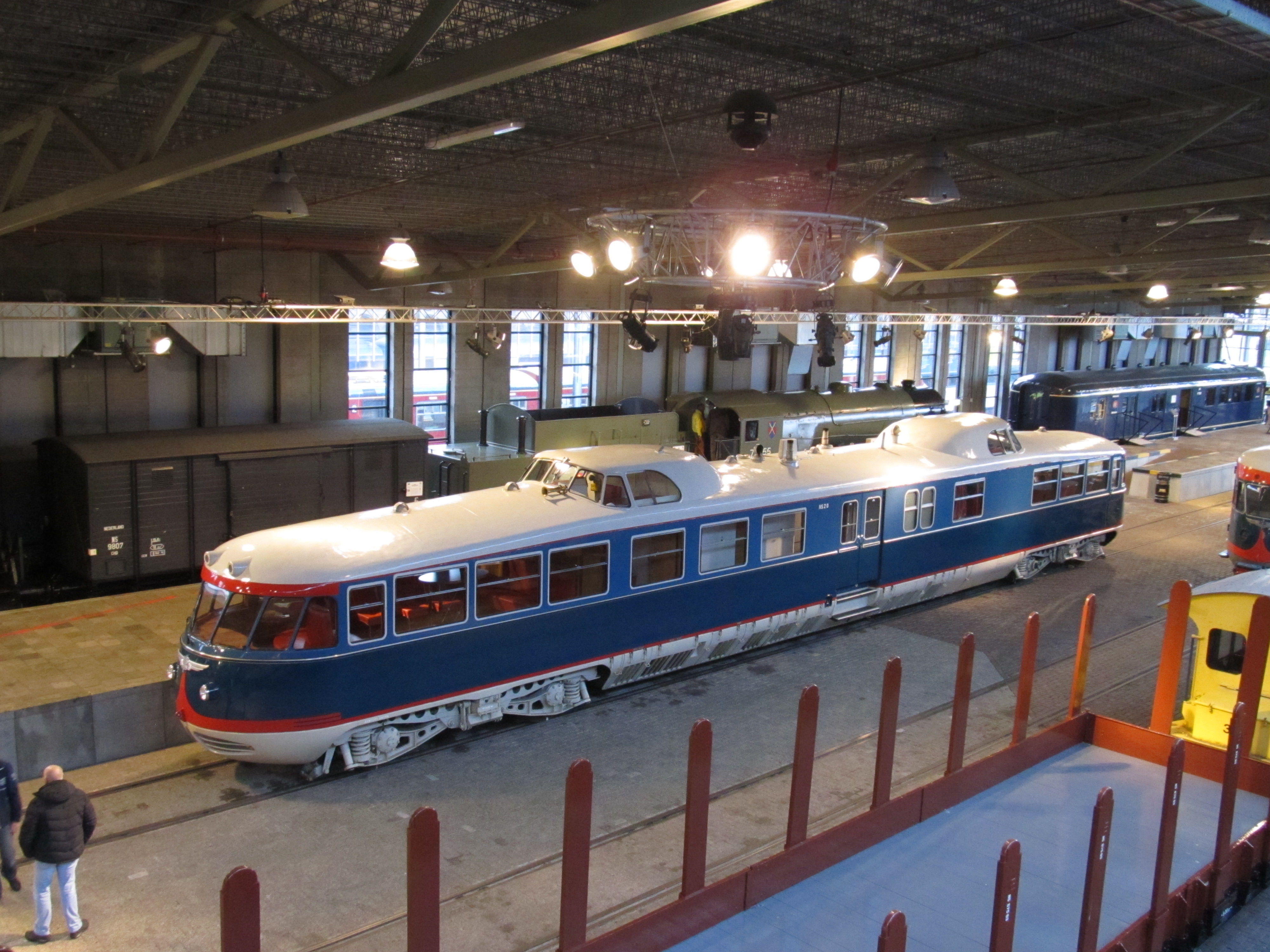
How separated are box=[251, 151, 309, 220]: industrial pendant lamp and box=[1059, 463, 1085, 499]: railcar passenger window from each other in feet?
44.0

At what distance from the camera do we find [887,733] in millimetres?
8109

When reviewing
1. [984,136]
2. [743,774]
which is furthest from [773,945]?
[984,136]

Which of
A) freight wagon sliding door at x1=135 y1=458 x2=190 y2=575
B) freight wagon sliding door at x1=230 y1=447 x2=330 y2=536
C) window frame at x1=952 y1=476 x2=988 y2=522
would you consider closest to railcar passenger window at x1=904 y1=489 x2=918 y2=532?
window frame at x1=952 y1=476 x2=988 y2=522

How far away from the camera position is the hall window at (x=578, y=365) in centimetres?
2555

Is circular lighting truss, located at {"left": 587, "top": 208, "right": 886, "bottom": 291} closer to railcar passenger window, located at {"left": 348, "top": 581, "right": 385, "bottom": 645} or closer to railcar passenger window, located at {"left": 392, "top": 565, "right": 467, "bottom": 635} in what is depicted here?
railcar passenger window, located at {"left": 392, "top": 565, "right": 467, "bottom": 635}

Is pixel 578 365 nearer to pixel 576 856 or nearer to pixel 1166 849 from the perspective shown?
pixel 1166 849

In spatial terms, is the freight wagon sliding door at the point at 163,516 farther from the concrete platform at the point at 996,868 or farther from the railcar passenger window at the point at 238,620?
the concrete platform at the point at 996,868

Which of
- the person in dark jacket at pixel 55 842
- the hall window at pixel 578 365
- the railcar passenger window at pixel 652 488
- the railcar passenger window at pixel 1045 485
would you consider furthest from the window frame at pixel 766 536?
the hall window at pixel 578 365

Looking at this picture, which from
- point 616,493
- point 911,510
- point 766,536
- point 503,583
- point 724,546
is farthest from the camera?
point 911,510

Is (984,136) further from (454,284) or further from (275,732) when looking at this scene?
(454,284)

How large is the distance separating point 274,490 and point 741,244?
11602mm

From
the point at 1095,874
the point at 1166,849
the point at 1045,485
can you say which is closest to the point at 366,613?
the point at 1095,874

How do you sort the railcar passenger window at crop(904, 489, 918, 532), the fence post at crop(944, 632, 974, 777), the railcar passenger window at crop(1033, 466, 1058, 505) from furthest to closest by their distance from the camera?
1. the railcar passenger window at crop(1033, 466, 1058, 505)
2. the railcar passenger window at crop(904, 489, 918, 532)
3. the fence post at crop(944, 632, 974, 777)

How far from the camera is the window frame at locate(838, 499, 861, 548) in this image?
46.6ft
